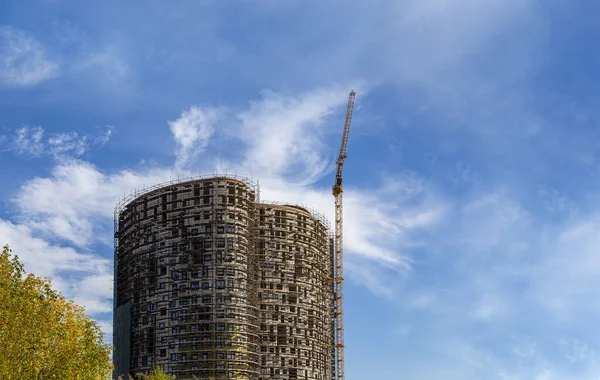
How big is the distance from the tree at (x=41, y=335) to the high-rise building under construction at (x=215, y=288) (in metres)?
92.4

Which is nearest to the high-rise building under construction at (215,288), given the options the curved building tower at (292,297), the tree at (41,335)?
the curved building tower at (292,297)

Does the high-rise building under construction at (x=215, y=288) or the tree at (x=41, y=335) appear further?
the high-rise building under construction at (x=215, y=288)

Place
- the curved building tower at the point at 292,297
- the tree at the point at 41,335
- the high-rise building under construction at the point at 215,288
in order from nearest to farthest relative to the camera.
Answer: the tree at the point at 41,335 → the high-rise building under construction at the point at 215,288 → the curved building tower at the point at 292,297

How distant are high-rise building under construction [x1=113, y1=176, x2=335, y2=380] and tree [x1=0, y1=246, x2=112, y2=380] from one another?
9239 cm

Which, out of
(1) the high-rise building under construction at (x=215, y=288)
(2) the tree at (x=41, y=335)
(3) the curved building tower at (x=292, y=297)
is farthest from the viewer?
(3) the curved building tower at (x=292, y=297)

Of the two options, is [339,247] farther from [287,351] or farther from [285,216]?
[287,351]

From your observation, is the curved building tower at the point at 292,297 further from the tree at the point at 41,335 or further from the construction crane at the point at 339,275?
the tree at the point at 41,335

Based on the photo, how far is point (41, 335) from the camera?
1960 inches

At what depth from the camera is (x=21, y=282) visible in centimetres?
5303

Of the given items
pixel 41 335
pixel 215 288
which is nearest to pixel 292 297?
pixel 215 288

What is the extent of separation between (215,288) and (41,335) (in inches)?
3861

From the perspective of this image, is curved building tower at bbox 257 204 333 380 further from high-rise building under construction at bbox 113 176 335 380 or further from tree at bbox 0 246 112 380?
tree at bbox 0 246 112 380

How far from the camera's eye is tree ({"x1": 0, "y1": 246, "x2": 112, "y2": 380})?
4828 centimetres

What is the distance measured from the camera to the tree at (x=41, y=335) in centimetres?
4828
